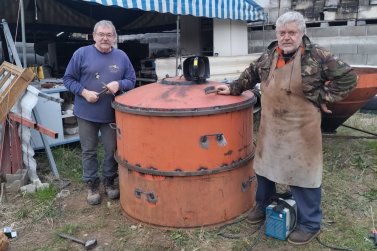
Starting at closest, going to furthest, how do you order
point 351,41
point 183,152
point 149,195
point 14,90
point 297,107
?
point 297,107
point 183,152
point 149,195
point 14,90
point 351,41

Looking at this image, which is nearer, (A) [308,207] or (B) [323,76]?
(B) [323,76]

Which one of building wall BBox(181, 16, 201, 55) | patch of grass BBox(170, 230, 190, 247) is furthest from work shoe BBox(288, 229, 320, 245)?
building wall BBox(181, 16, 201, 55)

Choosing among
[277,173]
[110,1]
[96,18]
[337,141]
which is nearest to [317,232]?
[277,173]

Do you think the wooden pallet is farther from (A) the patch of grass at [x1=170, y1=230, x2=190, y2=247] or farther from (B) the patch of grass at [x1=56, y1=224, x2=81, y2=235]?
(A) the patch of grass at [x1=170, y1=230, x2=190, y2=247]

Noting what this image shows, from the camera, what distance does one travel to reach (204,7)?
773cm

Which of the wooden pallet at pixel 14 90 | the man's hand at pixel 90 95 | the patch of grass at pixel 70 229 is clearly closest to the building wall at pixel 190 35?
the wooden pallet at pixel 14 90

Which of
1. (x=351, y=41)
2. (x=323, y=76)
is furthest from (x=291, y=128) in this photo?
(x=351, y=41)

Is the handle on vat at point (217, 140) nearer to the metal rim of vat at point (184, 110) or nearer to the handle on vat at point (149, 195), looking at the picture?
the metal rim of vat at point (184, 110)

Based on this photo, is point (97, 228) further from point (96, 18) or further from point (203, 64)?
point (96, 18)

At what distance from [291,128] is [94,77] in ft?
6.73

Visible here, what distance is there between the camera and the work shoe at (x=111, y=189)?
170 inches

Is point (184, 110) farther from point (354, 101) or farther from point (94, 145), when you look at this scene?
point (354, 101)

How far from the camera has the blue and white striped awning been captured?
6.45 metres

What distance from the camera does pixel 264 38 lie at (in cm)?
973
